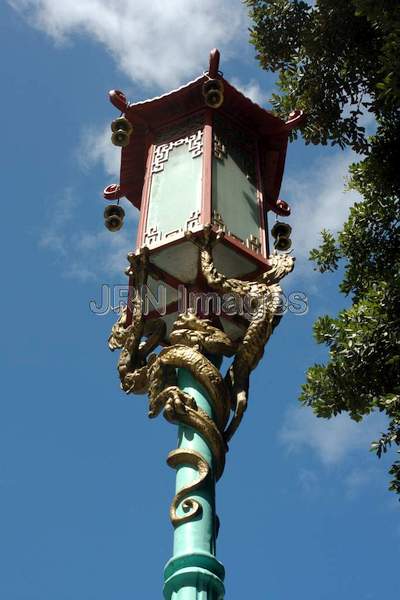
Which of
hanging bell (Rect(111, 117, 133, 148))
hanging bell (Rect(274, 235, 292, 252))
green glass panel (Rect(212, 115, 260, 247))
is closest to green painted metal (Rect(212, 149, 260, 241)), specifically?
green glass panel (Rect(212, 115, 260, 247))

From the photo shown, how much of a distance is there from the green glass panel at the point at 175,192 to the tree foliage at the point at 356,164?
1.35 metres

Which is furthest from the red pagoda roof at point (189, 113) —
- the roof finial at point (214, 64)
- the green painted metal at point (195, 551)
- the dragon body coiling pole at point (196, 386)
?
the green painted metal at point (195, 551)

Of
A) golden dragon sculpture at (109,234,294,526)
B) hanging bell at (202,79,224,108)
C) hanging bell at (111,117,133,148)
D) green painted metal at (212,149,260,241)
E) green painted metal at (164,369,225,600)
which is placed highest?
hanging bell at (202,79,224,108)

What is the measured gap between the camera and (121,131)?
7.04 metres

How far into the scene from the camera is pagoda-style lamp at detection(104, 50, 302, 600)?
488 cm

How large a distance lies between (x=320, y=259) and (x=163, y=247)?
2284 millimetres

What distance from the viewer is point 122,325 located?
6496 mm

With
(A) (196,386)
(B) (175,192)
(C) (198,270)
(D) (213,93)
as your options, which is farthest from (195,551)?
(D) (213,93)

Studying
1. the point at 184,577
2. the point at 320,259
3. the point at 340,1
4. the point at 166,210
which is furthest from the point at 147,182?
the point at 184,577

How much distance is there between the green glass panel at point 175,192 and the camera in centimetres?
644

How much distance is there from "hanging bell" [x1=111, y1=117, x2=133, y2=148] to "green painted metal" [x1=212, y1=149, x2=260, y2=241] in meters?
0.74

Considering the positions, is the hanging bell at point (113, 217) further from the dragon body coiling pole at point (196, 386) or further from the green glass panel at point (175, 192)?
the dragon body coiling pole at point (196, 386)

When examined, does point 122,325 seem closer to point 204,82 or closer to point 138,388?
point 138,388

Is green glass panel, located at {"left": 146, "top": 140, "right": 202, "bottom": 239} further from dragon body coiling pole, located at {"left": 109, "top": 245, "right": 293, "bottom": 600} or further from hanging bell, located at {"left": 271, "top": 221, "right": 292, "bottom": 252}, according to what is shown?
hanging bell, located at {"left": 271, "top": 221, "right": 292, "bottom": 252}
